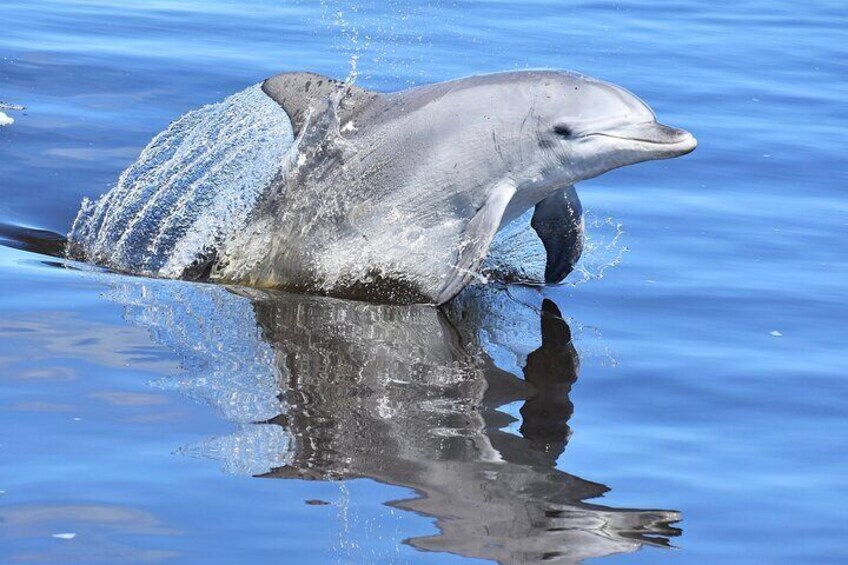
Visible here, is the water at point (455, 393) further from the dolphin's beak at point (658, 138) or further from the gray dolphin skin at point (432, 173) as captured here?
the dolphin's beak at point (658, 138)

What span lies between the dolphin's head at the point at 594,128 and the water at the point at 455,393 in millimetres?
960

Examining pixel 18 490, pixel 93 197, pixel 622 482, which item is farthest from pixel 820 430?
pixel 93 197

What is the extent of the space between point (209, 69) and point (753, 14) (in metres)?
9.23

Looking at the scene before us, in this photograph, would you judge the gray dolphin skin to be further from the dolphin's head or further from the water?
the water

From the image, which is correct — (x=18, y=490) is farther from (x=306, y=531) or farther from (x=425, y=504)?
(x=425, y=504)

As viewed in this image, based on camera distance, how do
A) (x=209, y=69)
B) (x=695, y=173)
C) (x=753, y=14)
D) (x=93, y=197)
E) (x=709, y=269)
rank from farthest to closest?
(x=753, y=14)
(x=209, y=69)
(x=695, y=173)
(x=93, y=197)
(x=709, y=269)

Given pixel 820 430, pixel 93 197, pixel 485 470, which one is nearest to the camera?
pixel 485 470

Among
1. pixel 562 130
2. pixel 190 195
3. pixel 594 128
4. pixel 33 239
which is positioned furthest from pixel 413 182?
pixel 33 239

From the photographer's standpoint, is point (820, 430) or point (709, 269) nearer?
point (820, 430)

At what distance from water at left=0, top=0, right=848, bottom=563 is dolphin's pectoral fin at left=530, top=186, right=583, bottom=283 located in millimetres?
219

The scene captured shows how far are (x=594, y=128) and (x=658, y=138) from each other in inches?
18.2

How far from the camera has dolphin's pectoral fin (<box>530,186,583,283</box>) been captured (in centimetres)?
1095

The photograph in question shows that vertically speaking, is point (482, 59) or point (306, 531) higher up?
point (482, 59)

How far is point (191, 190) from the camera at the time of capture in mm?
11758
